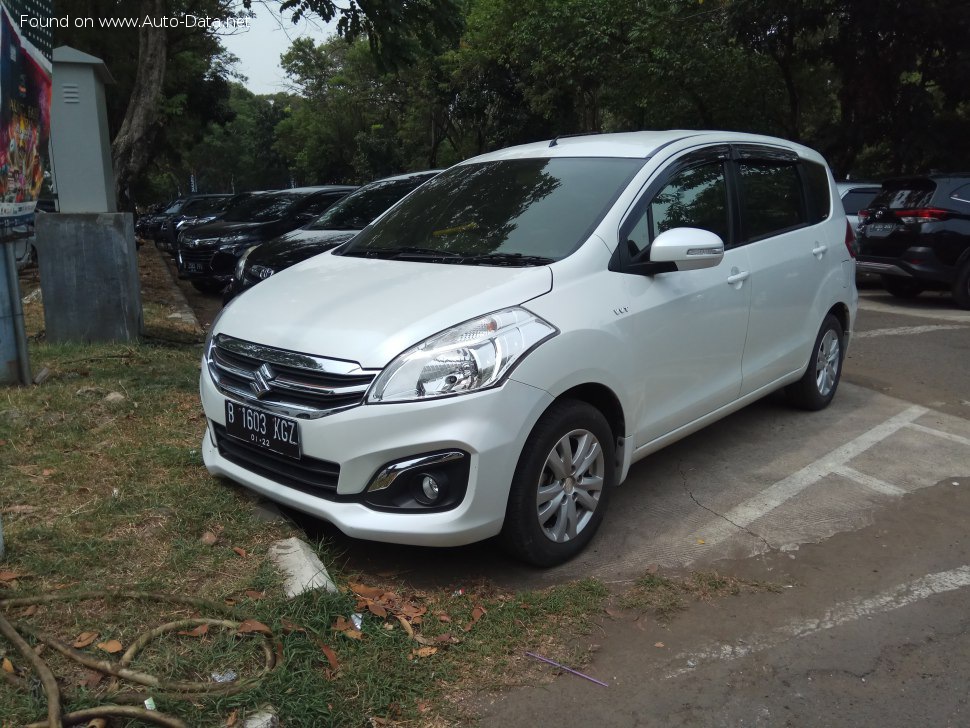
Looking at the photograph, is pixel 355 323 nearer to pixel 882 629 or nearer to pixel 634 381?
pixel 634 381

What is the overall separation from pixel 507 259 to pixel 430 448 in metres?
1.15

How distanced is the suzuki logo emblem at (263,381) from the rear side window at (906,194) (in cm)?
996

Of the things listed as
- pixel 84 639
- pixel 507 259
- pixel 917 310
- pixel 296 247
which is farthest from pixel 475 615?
pixel 917 310

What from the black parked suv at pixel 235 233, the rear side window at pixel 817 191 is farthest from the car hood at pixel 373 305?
the black parked suv at pixel 235 233

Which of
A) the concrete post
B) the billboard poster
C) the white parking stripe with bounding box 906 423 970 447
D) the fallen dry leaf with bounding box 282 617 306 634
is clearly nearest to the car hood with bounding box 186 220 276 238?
the concrete post

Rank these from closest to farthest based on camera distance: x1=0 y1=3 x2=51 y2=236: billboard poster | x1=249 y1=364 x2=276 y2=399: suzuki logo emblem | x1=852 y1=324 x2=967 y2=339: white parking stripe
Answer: x1=249 y1=364 x2=276 y2=399: suzuki logo emblem
x1=0 y1=3 x2=51 y2=236: billboard poster
x1=852 y1=324 x2=967 y2=339: white parking stripe

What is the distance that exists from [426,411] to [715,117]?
24.0 metres

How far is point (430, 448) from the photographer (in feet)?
10.4

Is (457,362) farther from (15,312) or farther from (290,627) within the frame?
(15,312)

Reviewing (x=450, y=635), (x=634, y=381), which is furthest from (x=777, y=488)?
(x=450, y=635)

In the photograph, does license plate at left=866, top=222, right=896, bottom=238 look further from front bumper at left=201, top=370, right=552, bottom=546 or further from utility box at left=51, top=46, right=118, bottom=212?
front bumper at left=201, top=370, right=552, bottom=546

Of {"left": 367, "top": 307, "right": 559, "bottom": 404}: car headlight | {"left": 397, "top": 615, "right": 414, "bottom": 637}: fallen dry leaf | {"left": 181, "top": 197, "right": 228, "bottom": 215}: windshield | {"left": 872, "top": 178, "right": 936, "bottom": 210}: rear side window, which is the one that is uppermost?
{"left": 872, "top": 178, "right": 936, "bottom": 210}: rear side window

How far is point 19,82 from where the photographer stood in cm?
509

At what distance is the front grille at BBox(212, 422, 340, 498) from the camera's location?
3.35 meters
